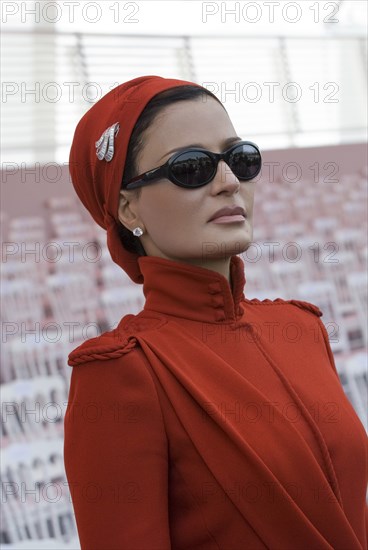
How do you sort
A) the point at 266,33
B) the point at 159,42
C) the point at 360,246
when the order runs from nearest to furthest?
the point at 360,246, the point at 159,42, the point at 266,33

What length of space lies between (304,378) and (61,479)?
95.5 inches

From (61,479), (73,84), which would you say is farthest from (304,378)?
(73,84)

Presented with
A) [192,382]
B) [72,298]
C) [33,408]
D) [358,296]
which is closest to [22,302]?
[72,298]

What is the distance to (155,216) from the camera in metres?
0.86

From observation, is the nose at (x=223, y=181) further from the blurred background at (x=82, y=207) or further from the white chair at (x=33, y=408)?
the white chair at (x=33, y=408)

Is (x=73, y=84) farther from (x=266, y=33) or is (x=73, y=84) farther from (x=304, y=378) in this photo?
(x=304, y=378)

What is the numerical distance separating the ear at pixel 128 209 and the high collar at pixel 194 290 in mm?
41

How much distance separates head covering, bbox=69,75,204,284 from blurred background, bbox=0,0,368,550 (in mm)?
1287

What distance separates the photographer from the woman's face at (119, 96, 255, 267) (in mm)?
838

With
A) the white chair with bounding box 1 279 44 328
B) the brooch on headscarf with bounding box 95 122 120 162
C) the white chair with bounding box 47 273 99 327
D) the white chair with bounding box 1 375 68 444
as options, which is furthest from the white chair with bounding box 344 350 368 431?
the brooch on headscarf with bounding box 95 122 120 162

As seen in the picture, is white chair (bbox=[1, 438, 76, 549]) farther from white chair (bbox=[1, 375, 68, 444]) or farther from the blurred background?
white chair (bbox=[1, 375, 68, 444])

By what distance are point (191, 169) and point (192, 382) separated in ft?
0.69

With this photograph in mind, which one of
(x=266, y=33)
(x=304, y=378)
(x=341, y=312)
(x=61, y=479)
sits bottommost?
(x=61, y=479)

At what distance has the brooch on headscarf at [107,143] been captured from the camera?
880 millimetres
